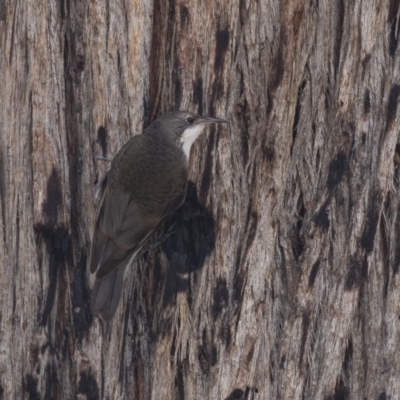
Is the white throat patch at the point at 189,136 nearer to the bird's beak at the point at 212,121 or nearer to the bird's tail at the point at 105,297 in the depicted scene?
the bird's beak at the point at 212,121

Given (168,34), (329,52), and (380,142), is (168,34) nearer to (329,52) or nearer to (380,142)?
(329,52)

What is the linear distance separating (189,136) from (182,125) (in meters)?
0.21

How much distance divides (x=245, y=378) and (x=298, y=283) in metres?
0.58

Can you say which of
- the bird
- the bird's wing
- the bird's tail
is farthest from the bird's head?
the bird's tail

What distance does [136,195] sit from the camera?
4402mm

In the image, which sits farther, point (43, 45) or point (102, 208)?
point (102, 208)

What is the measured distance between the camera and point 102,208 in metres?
4.15

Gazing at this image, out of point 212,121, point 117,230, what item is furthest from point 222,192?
point 117,230

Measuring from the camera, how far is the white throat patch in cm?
400

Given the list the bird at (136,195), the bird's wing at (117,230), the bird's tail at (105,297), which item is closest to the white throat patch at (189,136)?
the bird at (136,195)

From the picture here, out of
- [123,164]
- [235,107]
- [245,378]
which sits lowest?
[245,378]

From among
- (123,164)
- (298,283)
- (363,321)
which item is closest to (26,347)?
(123,164)

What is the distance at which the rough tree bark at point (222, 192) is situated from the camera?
3914 millimetres

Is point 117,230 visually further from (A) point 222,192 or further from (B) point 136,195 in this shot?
(A) point 222,192
